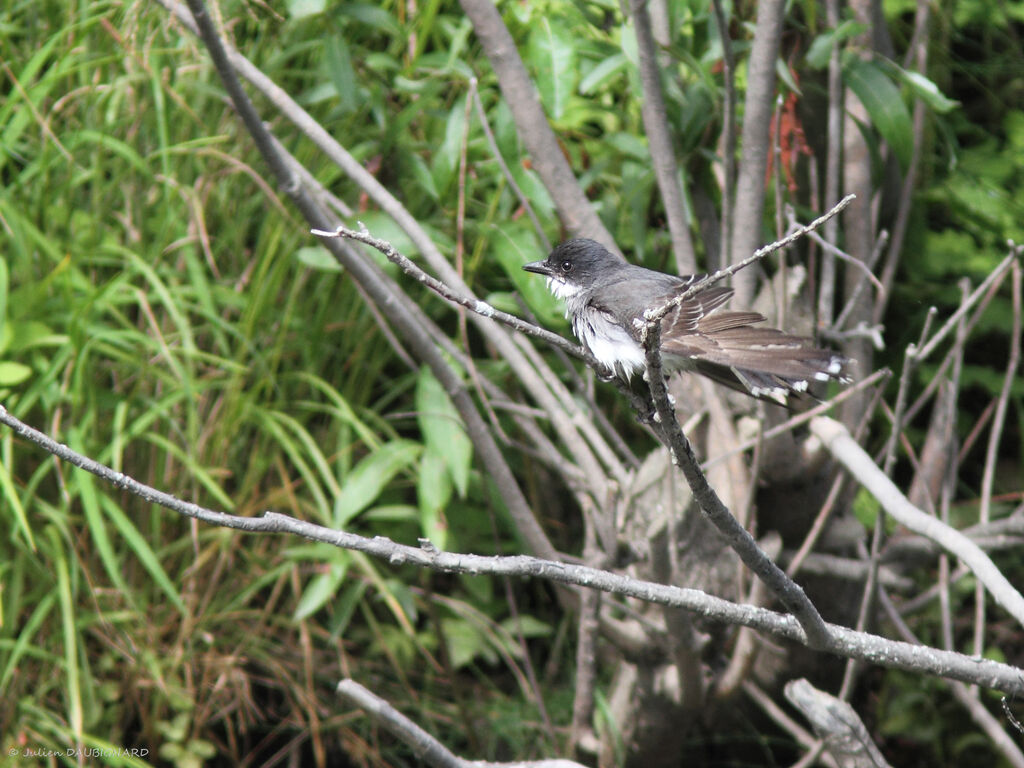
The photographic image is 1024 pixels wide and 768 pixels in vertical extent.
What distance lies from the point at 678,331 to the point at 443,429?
3.96 feet

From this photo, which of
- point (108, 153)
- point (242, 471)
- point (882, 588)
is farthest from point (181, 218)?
point (882, 588)

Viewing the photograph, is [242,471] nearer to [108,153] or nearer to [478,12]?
[108,153]

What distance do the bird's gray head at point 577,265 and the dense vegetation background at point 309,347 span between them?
0.82 feet

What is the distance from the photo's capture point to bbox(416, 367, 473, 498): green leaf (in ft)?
11.2

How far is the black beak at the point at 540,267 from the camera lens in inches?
120

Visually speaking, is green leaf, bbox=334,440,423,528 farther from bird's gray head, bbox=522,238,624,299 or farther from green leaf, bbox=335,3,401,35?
green leaf, bbox=335,3,401,35

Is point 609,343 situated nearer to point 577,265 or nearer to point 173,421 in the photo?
point 577,265

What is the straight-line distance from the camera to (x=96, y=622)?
11.3 ft

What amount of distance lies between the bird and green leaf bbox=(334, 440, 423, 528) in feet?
2.64

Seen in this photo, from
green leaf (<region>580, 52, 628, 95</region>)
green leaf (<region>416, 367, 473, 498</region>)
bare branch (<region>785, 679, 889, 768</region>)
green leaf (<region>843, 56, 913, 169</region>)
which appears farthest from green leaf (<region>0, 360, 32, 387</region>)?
green leaf (<region>843, 56, 913, 169</region>)

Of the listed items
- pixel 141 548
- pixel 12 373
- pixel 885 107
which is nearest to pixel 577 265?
pixel 885 107

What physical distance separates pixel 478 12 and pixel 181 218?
150 centimetres

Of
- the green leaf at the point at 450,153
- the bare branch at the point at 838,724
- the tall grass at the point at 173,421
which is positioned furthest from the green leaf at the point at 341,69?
the bare branch at the point at 838,724

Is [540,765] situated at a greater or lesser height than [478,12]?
lesser
